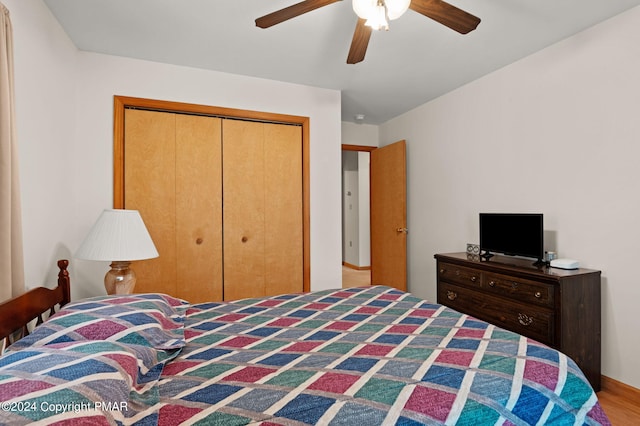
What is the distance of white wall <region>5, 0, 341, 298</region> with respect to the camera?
1.87 meters

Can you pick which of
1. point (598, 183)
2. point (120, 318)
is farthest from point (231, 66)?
point (598, 183)

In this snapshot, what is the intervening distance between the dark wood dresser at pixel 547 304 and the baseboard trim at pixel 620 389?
0.30 feet

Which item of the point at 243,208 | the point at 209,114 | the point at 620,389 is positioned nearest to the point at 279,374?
the point at 243,208

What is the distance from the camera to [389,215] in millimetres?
4527

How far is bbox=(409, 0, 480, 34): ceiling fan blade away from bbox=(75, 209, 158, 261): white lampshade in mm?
2176

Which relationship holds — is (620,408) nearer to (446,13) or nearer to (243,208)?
(446,13)

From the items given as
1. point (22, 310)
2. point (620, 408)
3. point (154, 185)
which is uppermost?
point (154, 185)

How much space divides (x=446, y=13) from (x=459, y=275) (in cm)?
216

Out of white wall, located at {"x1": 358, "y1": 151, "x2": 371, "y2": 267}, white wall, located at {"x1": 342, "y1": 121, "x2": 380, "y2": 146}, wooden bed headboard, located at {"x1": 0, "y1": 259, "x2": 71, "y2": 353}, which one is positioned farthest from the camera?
white wall, located at {"x1": 358, "y1": 151, "x2": 371, "y2": 267}

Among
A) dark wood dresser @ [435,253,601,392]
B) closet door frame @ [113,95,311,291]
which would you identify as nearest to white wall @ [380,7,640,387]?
dark wood dresser @ [435,253,601,392]

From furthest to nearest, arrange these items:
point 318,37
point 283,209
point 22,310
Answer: point 283,209
point 318,37
point 22,310

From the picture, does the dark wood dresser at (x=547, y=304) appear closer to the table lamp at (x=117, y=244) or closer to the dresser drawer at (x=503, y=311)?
the dresser drawer at (x=503, y=311)

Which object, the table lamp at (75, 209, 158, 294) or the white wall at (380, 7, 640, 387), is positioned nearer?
the table lamp at (75, 209, 158, 294)

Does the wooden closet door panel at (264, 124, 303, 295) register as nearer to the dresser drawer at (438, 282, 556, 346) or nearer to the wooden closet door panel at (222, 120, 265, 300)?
the wooden closet door panel at (222, 120, 265, 300)
